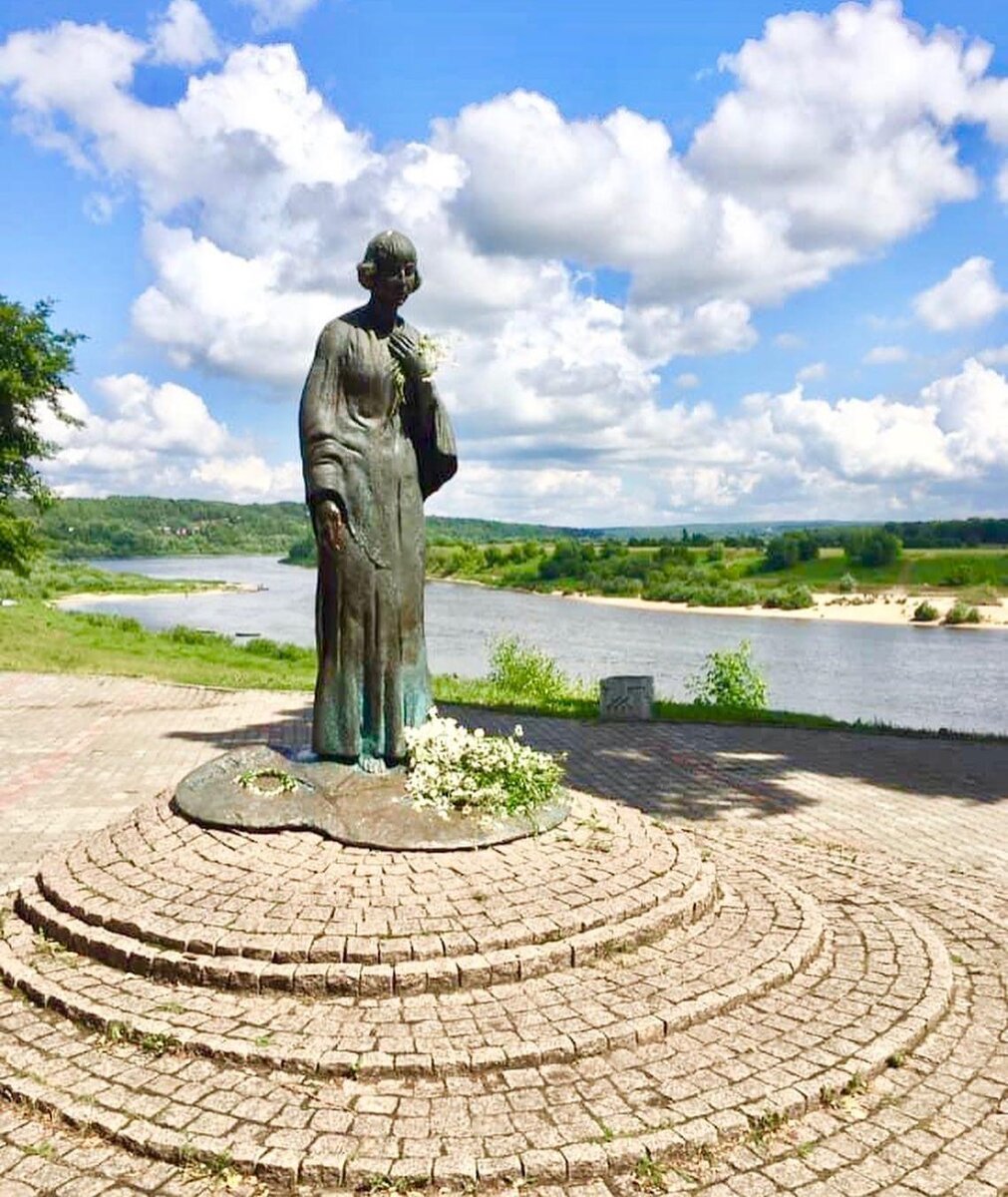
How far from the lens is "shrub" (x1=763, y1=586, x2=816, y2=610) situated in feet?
165

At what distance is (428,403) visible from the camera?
5.90 meters

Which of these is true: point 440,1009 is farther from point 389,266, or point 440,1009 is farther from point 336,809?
point 389,266

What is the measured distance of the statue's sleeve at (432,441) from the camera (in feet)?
19.3

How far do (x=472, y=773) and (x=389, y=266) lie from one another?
2.98 metres

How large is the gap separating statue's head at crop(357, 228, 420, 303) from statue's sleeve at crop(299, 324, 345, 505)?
368mm

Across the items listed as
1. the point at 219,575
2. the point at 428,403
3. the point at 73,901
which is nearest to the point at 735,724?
the point at 428,403

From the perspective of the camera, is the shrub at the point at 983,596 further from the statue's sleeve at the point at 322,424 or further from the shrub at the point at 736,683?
the statue's sleeve at the point at 322,424

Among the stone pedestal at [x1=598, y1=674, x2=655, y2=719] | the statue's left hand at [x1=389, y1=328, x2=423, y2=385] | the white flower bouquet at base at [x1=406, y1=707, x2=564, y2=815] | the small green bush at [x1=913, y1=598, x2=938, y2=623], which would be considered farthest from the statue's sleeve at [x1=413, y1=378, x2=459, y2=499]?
the small green bush at [x1=913, y1=598, x2=938, y2=623]

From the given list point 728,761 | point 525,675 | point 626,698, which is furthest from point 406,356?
point 525,675

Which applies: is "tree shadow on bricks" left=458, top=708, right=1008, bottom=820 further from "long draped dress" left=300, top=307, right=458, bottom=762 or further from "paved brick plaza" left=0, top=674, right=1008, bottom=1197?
"long draped dress" left=300, top=307, right=458, bottom=762

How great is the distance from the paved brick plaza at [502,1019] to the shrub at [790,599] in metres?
45.7

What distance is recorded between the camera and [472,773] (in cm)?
559

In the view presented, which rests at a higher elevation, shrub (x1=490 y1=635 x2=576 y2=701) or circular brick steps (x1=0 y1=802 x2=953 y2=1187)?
circular brick steps (x1=0 y1=802 x2=953 y2=1187)

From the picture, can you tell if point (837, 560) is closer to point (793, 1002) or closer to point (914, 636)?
point (914, 636)
